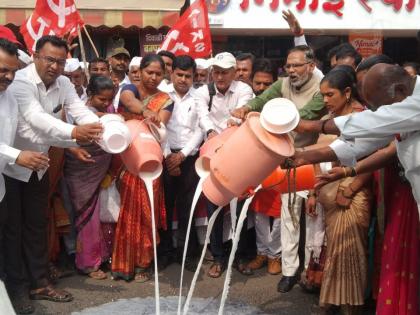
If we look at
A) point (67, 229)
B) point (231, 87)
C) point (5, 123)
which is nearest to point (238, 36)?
point (231, 87)

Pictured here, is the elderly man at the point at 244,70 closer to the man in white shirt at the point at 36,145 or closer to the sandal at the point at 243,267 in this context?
the sandal at the point at 243,267

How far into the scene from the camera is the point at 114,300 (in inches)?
157

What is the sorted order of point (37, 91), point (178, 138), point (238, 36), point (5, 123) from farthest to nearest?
point (238, 36) → point (178, 138) → point (37, 91) → point (5, 123)

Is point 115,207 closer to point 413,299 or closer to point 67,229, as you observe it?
point 67,229

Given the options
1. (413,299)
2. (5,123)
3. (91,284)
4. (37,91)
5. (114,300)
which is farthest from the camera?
(91,284)

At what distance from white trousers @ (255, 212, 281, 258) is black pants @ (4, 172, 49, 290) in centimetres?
168

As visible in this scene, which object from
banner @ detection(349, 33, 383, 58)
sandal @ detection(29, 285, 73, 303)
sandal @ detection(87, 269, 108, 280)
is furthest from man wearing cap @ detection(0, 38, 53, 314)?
banner @ detection(349, 33, 383, 58)

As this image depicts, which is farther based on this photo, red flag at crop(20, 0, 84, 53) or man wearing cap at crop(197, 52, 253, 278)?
red flag at crop(20, 0, 84, 53)

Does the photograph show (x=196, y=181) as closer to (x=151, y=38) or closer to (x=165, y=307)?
(x=165, y=307)

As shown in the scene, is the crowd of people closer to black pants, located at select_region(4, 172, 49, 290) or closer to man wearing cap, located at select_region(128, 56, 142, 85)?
black pants, located at select_region(4, 172, 49, 290)

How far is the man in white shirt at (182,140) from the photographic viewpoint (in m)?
4.52

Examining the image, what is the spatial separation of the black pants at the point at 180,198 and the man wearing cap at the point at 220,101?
8.0 inches

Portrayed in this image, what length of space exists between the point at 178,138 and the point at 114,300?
1.36 m

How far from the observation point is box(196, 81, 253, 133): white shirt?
466 centimetres
